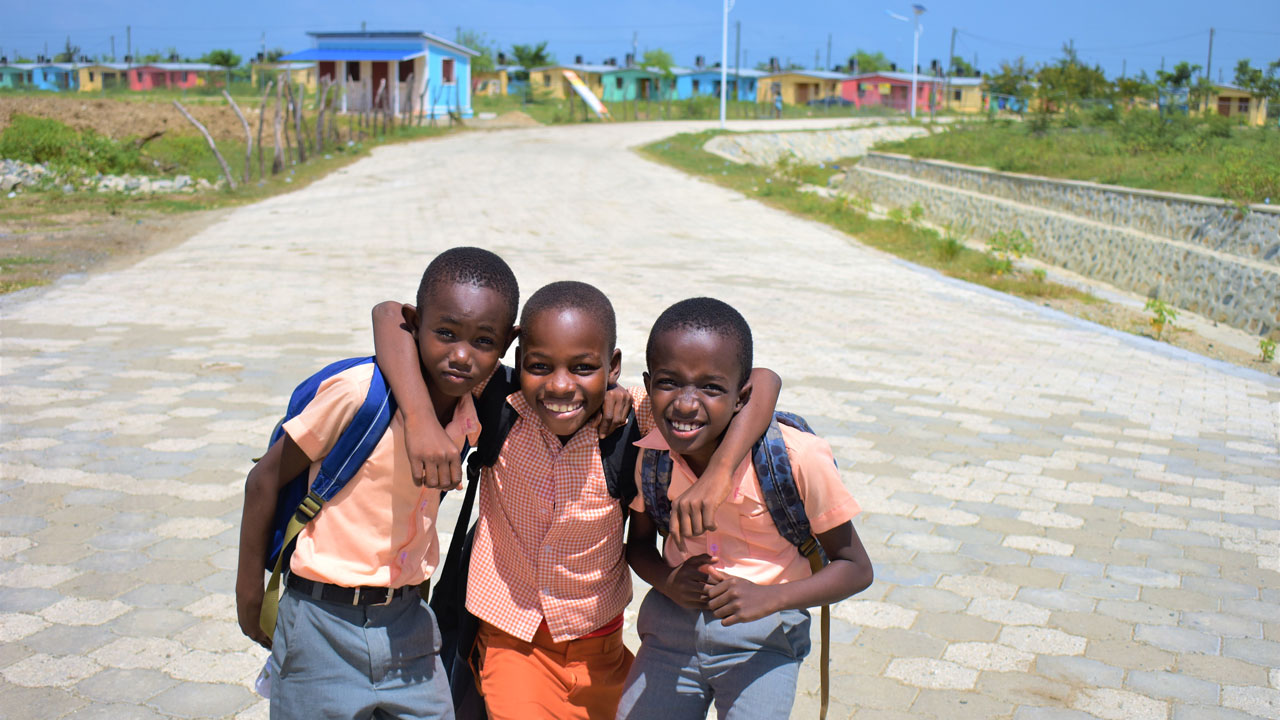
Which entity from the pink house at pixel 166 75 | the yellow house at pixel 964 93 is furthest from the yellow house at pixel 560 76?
the yellow house at pixel 964 93

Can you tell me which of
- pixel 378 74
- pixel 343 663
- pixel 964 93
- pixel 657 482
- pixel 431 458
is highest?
pixel 964 93

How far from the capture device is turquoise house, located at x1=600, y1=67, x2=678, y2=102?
66.7 meters

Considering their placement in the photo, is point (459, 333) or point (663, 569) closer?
point (459, 333)

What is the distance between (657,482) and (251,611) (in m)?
0.93

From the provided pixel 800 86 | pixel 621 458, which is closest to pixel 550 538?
pixel 621 458

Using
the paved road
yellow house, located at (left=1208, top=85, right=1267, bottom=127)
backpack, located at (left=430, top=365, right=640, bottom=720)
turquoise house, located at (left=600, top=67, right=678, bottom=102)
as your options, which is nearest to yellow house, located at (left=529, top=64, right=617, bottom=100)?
turquoise house, located at (left=600, top=67, right=678, bottom=102)

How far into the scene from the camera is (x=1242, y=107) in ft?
68.2

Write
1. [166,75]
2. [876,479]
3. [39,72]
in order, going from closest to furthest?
[876,479] → [166,75] → [39,72]

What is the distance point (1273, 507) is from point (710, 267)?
8082mm

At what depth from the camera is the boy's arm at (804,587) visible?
2.06m

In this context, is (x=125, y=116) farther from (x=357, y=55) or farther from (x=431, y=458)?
(x=431, y=458)

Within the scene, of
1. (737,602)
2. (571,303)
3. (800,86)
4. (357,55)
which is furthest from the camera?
(800,86)

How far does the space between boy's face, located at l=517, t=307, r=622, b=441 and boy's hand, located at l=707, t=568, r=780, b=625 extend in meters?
0.47

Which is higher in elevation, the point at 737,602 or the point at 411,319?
the point at 411,319
